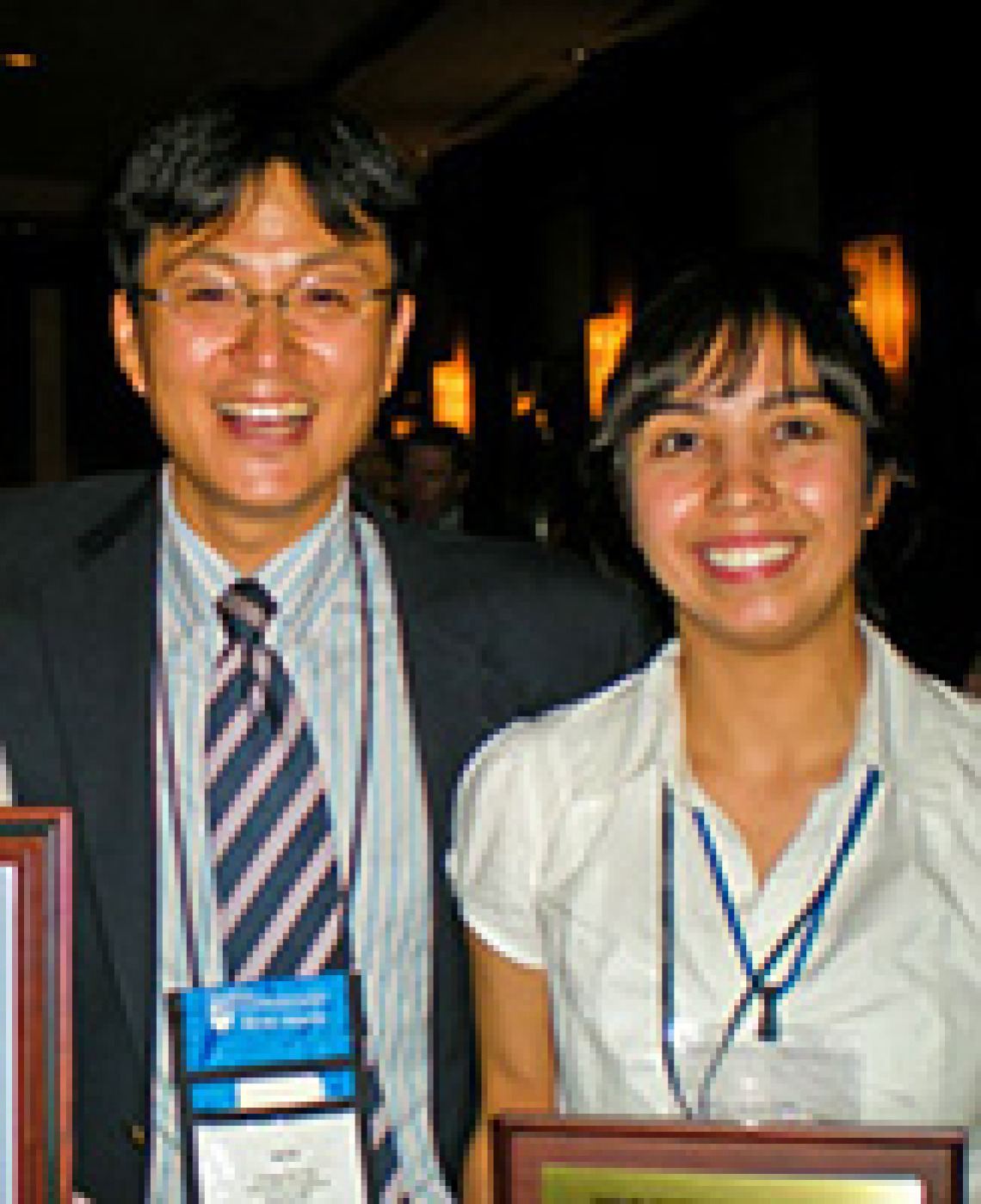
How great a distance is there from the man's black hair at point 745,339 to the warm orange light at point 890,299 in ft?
12.9

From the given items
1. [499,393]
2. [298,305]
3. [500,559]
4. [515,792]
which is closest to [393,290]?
[298,305]

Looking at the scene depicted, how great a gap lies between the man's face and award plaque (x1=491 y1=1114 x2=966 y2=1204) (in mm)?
735

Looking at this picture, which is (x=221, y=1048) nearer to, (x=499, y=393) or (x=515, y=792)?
(x=515, y=792)

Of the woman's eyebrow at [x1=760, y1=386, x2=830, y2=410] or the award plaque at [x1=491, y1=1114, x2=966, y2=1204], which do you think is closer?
the award plaque at [x1=491, y1=1114, x2=966, y2=1204]

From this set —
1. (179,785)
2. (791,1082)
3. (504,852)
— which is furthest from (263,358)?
(791,1082)

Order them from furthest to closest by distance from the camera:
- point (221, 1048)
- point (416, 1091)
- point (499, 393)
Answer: point (499, 393)
point (416, 1091)
point (221, 1048)

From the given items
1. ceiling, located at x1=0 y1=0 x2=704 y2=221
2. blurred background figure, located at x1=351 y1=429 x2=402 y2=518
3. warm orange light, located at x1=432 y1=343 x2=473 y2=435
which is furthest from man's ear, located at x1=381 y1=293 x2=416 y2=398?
warm orange light, located at x1=432 y1=343 x2=473 y2=435

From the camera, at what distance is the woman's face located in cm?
127

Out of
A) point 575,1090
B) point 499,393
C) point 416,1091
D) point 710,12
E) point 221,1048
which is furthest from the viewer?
point 499,393

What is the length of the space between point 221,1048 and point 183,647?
0.49 m

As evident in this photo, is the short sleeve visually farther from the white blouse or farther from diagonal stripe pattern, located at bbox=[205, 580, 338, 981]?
diagonal stripe pattern, located at bbox=[205, 580, 338, 981]

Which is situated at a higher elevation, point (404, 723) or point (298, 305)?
point (298, 305)

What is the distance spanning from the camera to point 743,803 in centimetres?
138

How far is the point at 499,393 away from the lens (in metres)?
9.59
